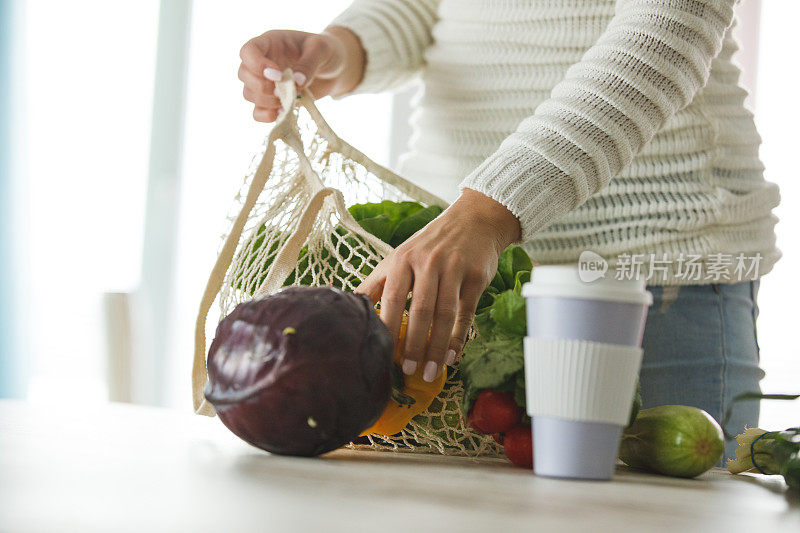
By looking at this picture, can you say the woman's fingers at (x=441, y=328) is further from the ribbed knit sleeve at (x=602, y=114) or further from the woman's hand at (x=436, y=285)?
the ribbed knit sleeve at (x=602, y=114)

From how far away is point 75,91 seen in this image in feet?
8.80

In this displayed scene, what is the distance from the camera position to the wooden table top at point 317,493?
328 millimetres

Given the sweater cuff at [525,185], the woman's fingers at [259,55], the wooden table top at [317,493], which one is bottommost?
the wooden table top at [317,493]

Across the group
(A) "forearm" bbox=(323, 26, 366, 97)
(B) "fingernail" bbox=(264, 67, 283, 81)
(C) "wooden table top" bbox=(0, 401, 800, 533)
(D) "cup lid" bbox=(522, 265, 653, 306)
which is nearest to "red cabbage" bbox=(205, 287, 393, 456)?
(C) "wooden table top" bbox=(0, 401, 800, 533)

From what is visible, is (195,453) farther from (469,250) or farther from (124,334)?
(124,334)

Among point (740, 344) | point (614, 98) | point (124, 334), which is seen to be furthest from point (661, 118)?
point (124, 334)

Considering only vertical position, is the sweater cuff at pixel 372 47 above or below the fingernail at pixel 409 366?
above

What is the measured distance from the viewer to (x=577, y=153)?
729mm

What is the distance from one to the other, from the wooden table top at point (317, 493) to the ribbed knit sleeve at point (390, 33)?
638 millimetres

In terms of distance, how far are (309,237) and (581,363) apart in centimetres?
35

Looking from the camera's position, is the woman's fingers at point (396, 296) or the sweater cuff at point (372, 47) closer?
the woman's fingers at point (396, 296)

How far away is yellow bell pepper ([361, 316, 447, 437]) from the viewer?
0.62 metres

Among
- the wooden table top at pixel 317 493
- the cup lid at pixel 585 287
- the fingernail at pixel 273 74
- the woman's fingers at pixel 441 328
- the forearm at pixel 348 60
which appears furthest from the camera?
the forearm at pixel 348 60
